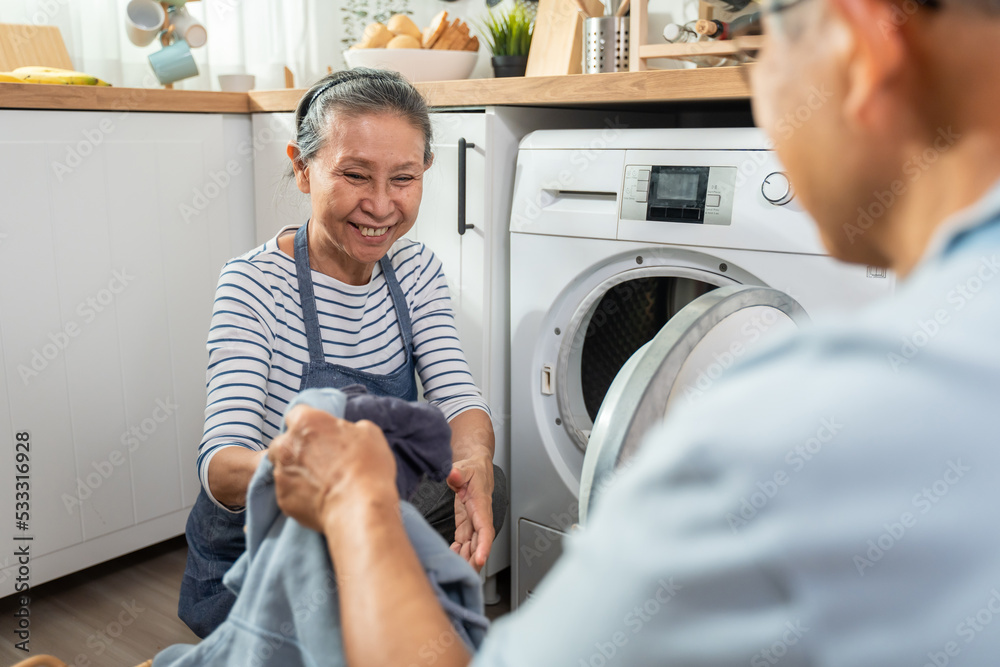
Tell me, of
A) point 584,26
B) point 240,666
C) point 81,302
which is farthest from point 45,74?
point 240,666

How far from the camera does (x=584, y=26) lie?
1.71 m

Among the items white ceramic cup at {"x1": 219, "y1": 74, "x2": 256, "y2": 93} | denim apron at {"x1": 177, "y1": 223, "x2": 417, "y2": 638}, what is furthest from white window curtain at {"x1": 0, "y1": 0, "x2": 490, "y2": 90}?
denim apron at {"x1": 177, "y1": 223, "x2": 417, "y2": 638}

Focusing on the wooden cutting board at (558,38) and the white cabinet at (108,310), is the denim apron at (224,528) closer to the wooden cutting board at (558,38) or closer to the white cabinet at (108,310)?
the white cabinet at (108,310)

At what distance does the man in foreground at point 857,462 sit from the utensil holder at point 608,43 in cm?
130

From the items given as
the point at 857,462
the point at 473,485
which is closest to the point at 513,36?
the point at 473,485

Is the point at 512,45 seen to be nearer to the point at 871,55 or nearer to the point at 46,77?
the point at 46,77

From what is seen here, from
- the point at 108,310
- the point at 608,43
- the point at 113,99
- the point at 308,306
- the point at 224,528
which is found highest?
the point at 608,43

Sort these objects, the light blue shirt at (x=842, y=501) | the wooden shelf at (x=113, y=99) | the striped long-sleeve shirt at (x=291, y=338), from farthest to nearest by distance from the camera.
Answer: the wooden shelf at (x=113, y=99)
the striped long-sleeve shirt at (x=291, y=338)
the light blue shirt at (x=842, y=501)

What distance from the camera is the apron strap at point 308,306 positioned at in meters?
1.28

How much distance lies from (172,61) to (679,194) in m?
1.31

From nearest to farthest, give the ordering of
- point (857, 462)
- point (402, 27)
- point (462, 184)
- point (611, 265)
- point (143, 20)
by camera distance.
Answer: point (857, 462) < point (611, 265) < point (462, 184) < point (402, 27) < point (143, 20)

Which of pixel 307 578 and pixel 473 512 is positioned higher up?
pixel 307 578

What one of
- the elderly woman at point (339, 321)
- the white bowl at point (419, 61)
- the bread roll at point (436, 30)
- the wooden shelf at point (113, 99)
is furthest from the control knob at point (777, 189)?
the wooden shelf at point (113, 99)

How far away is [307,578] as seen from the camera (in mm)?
594
